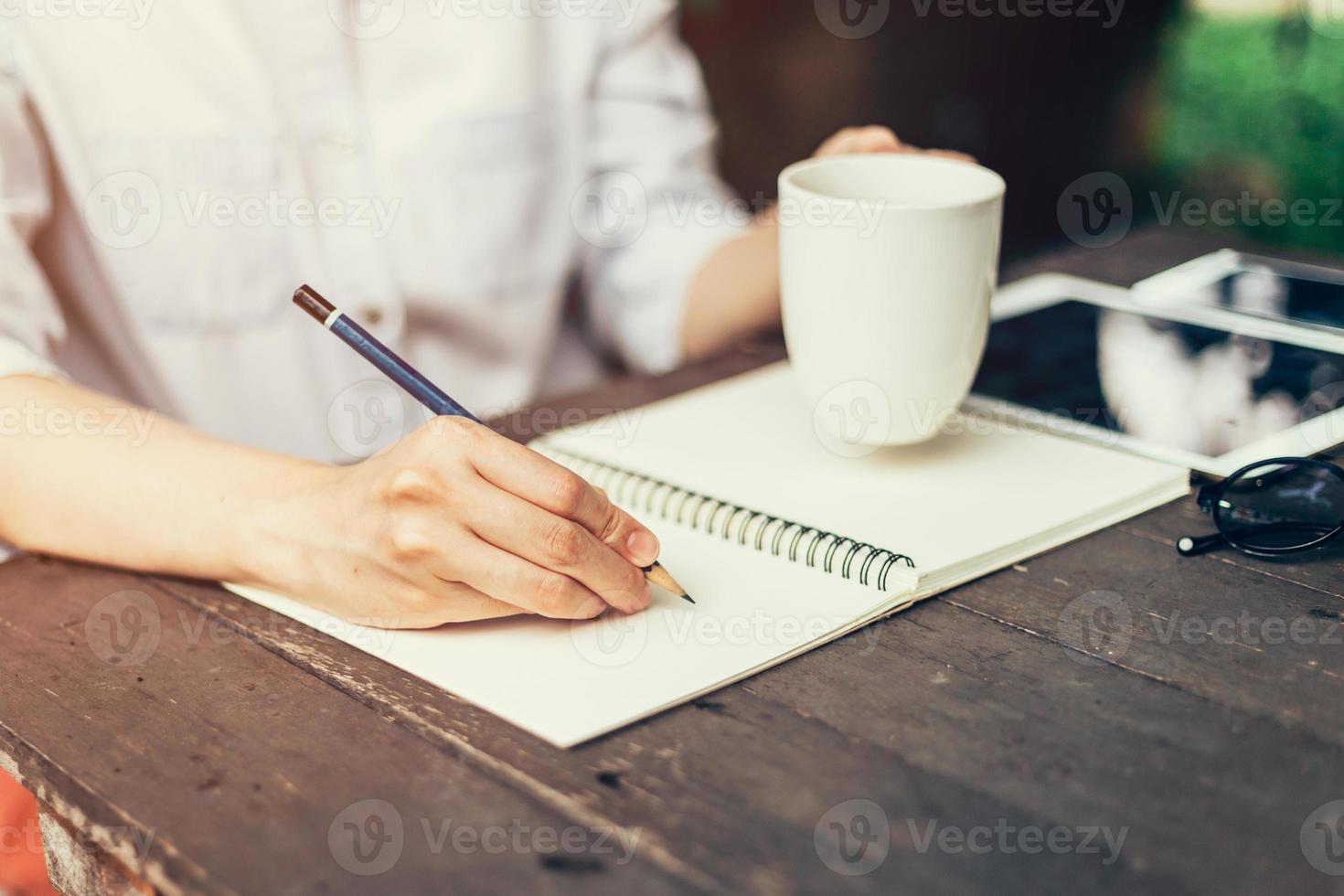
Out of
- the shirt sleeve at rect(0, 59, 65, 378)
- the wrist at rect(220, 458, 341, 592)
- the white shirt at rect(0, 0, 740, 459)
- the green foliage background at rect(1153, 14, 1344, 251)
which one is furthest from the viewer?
the green foliage background at rect(1153, 14, 1344, 251)

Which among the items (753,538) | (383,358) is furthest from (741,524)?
(383,358)

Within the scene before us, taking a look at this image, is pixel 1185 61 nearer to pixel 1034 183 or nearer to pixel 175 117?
pixel 1034 183

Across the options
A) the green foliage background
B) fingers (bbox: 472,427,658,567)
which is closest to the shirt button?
fingers (bbox: 472,427,658,567)

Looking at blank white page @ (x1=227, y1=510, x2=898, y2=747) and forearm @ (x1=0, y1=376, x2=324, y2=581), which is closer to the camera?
blank white page @ (x1=227, y1=510, x2=898, y2=747)

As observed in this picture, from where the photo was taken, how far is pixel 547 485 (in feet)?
2.15

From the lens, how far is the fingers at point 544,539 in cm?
65

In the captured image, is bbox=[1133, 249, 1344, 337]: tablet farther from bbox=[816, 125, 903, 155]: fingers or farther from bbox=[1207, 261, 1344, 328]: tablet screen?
bbox=[816, 125, 903, 155]: fingers

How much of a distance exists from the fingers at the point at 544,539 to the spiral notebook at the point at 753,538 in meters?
0.04

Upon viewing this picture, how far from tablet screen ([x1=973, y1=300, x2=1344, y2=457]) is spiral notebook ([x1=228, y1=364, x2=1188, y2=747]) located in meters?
0.06

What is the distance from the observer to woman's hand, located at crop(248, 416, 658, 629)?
2.15 ft

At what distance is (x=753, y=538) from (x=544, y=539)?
0.56ft

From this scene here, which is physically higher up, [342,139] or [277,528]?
[342,139]

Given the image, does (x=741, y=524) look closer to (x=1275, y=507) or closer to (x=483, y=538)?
(x=483, y=538)

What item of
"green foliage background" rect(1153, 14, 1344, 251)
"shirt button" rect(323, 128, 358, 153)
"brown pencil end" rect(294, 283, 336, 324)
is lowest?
"green foliage background" rect(1153, 14, 1344, 251)
